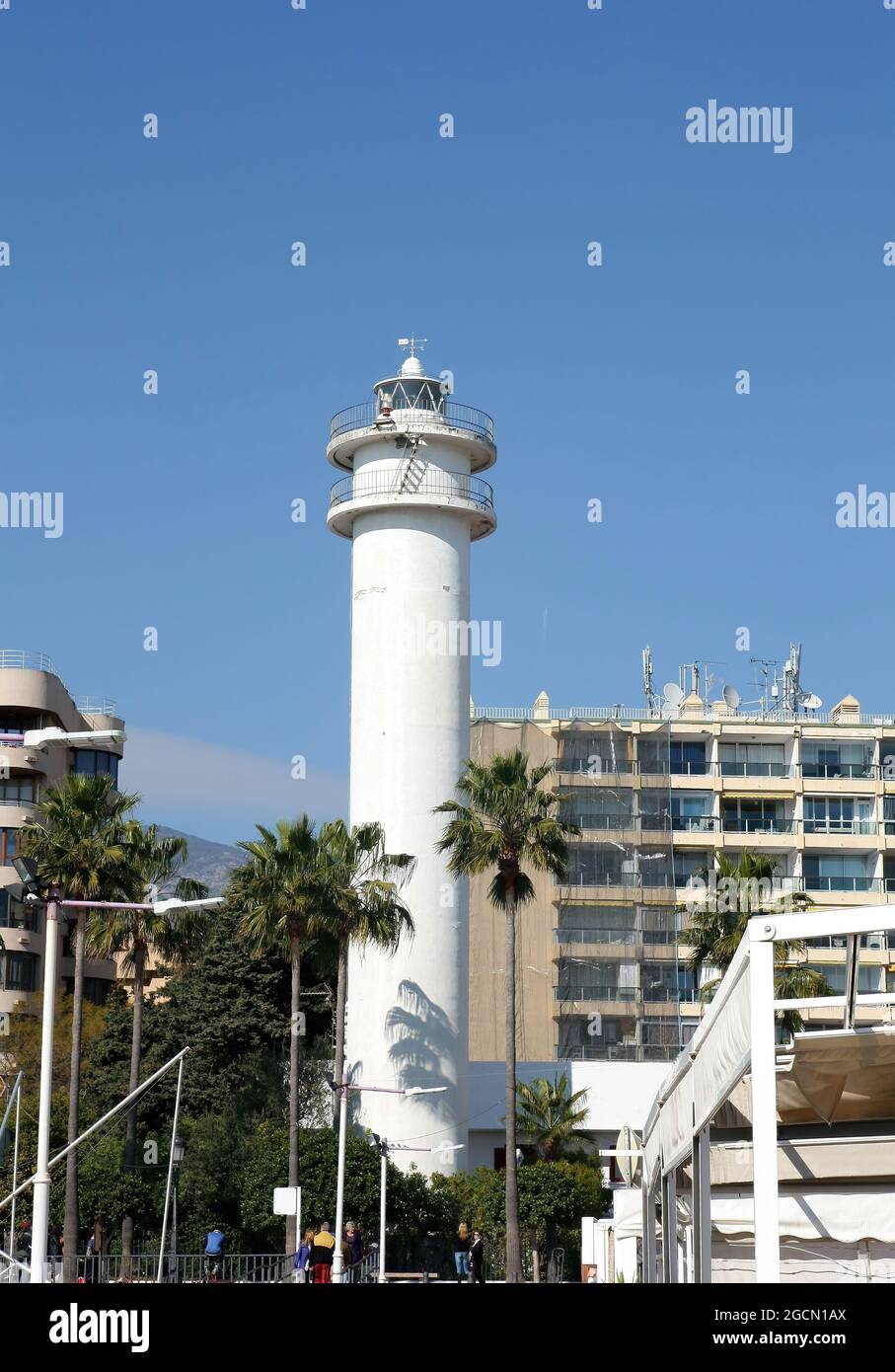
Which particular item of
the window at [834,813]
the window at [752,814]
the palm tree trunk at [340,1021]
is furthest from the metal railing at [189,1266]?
the window at [834,813]

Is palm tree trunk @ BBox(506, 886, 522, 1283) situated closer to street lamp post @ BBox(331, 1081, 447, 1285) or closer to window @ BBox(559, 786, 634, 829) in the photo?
street lamp post @ BBox(331, 1081, 447, 1285)

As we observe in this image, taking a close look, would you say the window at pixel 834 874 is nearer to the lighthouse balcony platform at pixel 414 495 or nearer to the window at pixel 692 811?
the window at pixel 692 811

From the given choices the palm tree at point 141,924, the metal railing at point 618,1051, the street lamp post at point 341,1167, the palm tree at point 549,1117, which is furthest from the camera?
the metal railing at point 618,1051

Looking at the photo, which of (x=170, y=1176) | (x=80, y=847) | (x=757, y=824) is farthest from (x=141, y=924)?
(x=757, y=824)

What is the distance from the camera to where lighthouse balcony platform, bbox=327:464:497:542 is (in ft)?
225

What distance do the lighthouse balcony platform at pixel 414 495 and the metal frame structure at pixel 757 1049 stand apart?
5681cm

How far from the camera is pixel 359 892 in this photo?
61.9 metres

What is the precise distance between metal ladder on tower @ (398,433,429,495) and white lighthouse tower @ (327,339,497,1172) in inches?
2.2

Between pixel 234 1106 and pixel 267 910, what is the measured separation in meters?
10.8

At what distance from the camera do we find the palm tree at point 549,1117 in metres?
68.6
